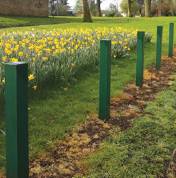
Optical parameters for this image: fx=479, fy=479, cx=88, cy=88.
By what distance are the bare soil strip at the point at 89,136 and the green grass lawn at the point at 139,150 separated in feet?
0.51

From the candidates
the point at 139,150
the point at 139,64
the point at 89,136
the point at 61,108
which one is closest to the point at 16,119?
the point at 139,150

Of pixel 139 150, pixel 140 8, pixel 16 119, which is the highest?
pixel 140 8

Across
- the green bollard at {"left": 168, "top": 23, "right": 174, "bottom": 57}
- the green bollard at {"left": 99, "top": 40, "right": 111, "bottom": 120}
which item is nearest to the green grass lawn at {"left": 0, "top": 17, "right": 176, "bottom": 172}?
the green bollard at {"left": 99, "top": 40, "right": 111, "bottom": 120}

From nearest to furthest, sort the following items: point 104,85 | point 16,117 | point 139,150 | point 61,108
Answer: point 16,117, point 139,150, point 104,85, point 61,108

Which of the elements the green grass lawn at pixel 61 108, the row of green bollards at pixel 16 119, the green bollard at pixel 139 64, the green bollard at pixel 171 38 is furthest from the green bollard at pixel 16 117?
the green bollard at pixel 171 38

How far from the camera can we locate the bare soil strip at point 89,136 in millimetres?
4891

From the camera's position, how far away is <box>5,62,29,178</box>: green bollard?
12.8ft

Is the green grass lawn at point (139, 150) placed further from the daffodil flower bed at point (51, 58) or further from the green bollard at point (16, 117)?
the daffodil flower bed at point (51, 58)

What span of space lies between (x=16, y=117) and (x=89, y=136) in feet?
6.78

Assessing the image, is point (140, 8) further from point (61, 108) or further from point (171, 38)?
point (61, 108)

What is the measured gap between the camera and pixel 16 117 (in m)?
4.01

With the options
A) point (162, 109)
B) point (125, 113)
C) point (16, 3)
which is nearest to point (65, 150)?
point (125, 113)

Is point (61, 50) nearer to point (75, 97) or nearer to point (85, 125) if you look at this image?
point (75, 97)

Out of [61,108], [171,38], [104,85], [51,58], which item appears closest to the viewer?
[104,85]
